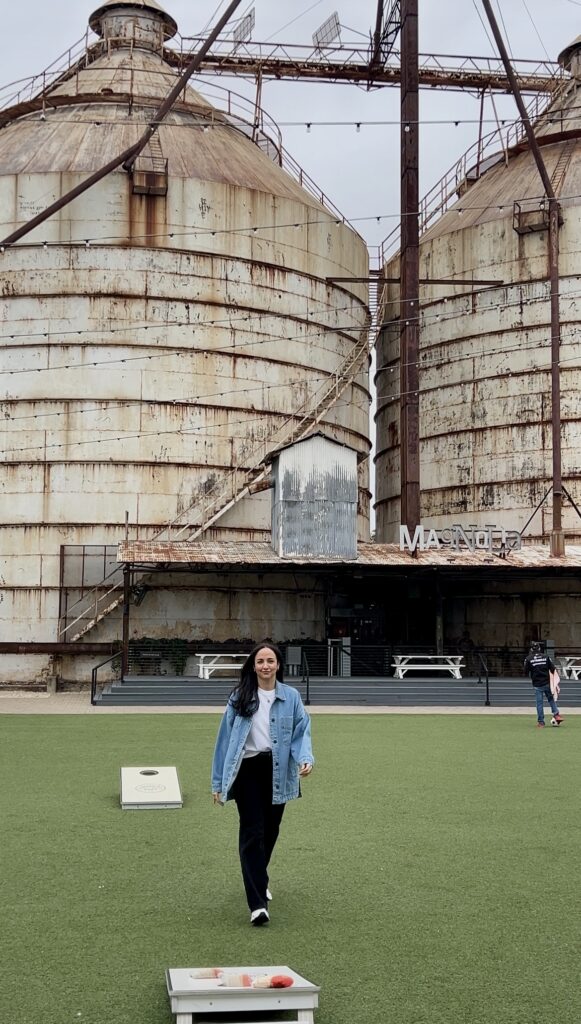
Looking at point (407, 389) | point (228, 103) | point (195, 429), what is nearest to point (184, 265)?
point (195, 429)

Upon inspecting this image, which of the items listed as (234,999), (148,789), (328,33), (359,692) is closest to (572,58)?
(328,33)

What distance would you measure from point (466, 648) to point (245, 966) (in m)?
33.2

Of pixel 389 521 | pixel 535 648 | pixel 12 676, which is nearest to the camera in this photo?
pixel 535 648

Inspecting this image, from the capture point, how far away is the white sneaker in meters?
7.31

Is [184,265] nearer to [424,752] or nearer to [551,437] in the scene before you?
[551,437]

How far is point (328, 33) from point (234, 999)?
47395 mm

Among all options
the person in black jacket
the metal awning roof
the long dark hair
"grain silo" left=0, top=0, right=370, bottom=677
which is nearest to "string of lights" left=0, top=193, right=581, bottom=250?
"grain silo" left=0, top=0, right=370, bottom=677

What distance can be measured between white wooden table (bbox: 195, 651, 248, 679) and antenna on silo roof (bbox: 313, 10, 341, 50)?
2651 cm

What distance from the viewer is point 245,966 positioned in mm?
6289

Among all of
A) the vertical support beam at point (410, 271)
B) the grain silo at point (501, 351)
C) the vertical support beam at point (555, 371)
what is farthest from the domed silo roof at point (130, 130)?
the vertical support beam at point (555, 371)

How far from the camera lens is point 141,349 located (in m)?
35.1

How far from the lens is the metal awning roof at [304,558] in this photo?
101ft

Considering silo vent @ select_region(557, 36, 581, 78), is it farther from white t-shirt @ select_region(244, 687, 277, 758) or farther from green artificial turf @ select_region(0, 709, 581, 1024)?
white t-shirt @ select_region(244, 687, 277, 758)

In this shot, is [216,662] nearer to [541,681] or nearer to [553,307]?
[541,681]
